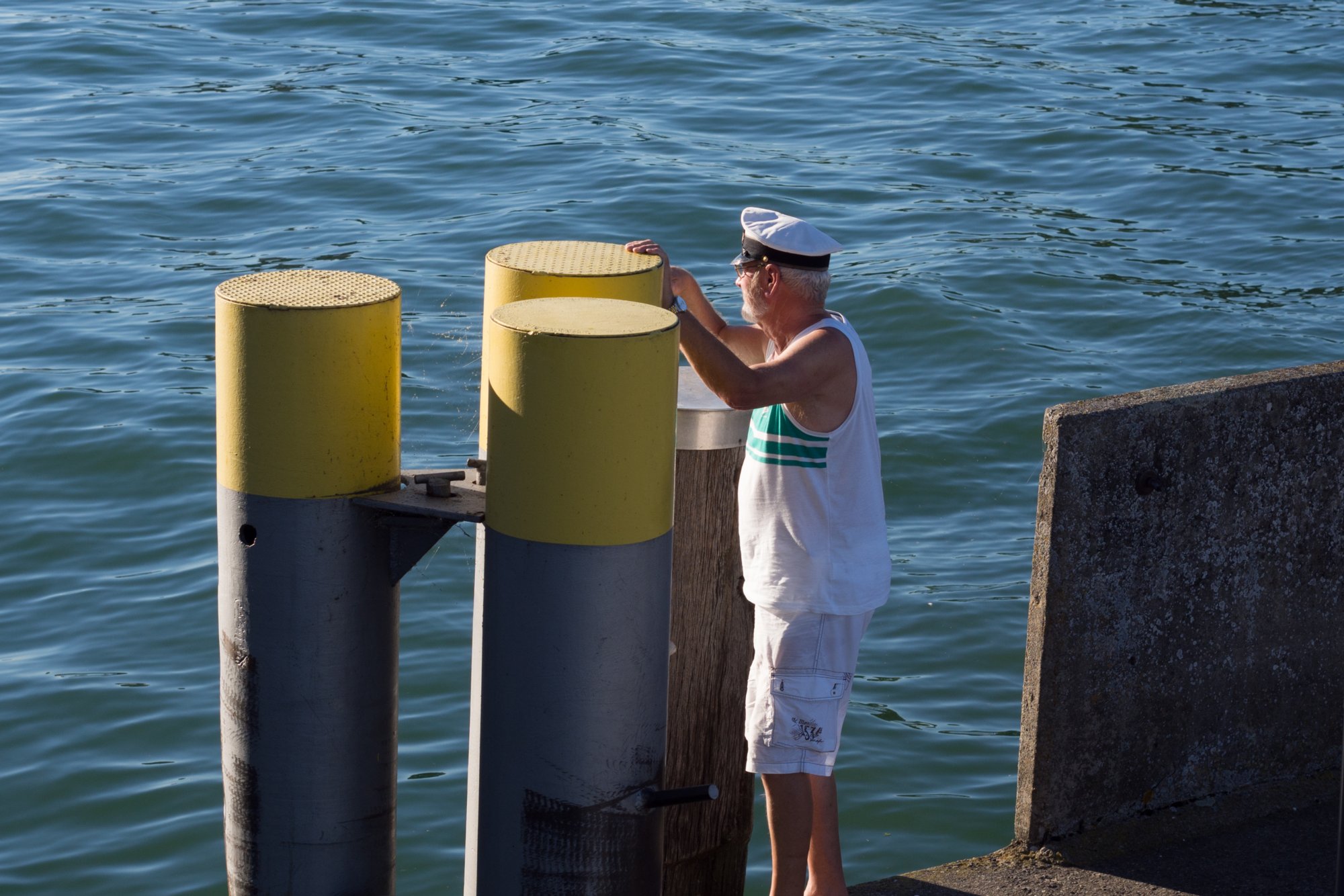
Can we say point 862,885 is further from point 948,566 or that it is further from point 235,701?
point 948,566

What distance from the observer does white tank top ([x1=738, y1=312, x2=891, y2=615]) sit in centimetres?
398

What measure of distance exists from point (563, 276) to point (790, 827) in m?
1.49

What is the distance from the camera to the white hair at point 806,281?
13.4 feet

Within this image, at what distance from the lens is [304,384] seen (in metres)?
3.39

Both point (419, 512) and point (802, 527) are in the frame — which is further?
point (802, 527)

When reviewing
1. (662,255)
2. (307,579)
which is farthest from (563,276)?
(307,579)

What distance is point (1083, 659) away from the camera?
4.30 m

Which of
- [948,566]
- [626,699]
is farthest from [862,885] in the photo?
[948,566]

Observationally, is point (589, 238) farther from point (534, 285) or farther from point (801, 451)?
point (534, 285)

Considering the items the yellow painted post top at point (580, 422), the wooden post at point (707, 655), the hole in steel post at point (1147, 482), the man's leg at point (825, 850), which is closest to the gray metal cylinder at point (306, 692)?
the yellow painted post top at point (580, 422)

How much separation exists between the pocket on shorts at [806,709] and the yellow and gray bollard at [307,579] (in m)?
0.92

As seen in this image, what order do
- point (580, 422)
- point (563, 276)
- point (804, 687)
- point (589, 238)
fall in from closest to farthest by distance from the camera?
1. point (580, 422)
2. point (563, 276)
3. point (804, 687)
4. point (589, 238)

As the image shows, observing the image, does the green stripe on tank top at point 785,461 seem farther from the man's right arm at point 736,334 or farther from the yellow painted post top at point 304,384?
the yellow painted post top at point 304,384

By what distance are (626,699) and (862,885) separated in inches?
47.4
